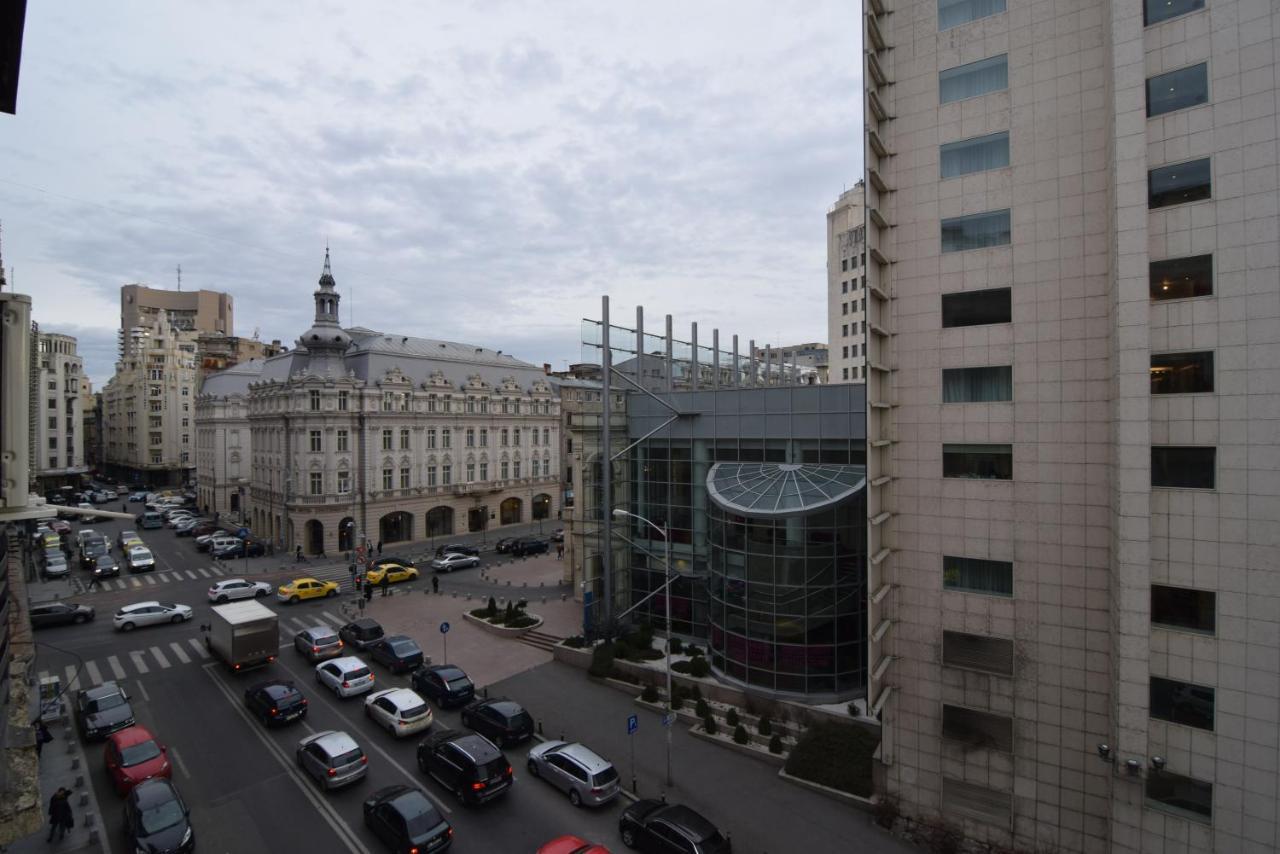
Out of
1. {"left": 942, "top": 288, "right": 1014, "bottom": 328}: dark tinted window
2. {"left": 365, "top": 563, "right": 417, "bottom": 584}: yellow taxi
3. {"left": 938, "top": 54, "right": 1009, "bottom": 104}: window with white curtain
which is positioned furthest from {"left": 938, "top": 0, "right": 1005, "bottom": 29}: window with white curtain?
{"left": 365, "top": 563, "right": 417, "bottom": 584}: yellow taxi

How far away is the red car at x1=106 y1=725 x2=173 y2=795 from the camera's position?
18.6m

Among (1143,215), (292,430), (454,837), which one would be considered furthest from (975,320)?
(292,430)

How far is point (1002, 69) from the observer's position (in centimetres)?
1819

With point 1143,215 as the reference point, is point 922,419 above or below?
below

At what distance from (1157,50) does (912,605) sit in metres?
15.2

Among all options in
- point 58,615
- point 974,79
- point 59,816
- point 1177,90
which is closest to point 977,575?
point 1177,90

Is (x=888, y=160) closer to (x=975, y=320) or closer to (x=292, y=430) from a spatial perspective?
(x=975, y=320)

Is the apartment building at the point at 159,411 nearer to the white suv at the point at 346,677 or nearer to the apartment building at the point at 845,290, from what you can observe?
the white suv at the point at 346,677

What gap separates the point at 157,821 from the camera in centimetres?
1600

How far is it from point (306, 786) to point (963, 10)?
3027 cm

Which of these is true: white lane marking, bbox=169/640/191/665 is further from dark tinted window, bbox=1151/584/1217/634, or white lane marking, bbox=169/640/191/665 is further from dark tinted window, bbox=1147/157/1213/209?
dark tinted window, bbox=1147/157/1213/209

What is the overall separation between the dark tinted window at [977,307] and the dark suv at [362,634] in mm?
28392

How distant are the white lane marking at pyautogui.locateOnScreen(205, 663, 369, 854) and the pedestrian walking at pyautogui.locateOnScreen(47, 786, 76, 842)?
523 cm

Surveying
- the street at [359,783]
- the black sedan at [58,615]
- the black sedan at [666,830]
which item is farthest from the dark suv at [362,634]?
the black sedan at [666,830]
